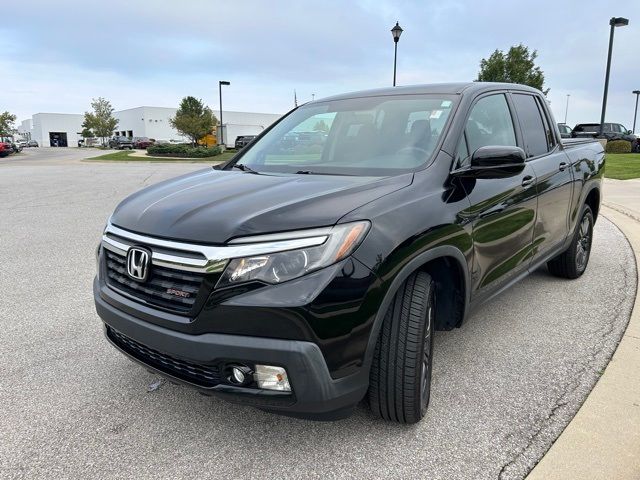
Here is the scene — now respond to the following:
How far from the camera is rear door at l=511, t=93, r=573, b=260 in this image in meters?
3.72

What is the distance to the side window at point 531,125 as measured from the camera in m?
3.80

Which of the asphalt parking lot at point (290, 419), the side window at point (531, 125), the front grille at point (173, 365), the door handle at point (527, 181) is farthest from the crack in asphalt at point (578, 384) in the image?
the side window at point (531, 125)

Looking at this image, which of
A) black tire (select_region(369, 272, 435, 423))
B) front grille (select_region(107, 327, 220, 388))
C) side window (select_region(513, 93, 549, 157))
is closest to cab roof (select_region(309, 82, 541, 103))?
side window (select_region(513, 93, 549, 157))

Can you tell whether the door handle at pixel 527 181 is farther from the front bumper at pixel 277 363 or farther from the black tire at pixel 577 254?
the front bumper at pixel 277 363

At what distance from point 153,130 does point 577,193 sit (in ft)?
307

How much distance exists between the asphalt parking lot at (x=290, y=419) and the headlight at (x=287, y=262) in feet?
3.01

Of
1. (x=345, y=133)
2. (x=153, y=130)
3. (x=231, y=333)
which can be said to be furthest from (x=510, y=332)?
(x=153, y=130)

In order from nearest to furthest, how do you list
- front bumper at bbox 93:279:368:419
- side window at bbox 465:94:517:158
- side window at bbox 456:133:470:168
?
front bumper at bbox 93:279:368:419, side window at bbox 456:133:470:168, side window at bbox 465:94:517:158

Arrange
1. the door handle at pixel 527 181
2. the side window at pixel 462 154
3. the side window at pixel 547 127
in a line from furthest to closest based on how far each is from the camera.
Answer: the side window at pixel 547 127, the door handle at pixel 527 181, the side window at pixel 462 154

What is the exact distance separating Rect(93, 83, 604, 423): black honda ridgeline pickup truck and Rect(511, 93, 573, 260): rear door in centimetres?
50

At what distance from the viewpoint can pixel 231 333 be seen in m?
2.00

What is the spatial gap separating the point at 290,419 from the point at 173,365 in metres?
0.72

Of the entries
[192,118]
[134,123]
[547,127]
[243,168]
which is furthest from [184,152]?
[134,123]

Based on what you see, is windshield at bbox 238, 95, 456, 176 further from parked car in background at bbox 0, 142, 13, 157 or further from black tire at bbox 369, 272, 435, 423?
parked car in background at bbox 0, 142, 13, 157
